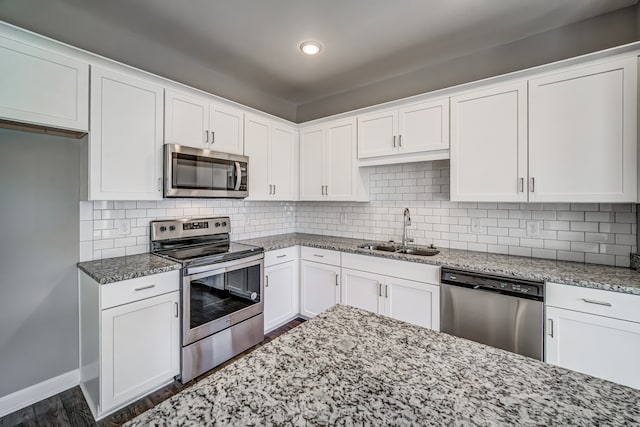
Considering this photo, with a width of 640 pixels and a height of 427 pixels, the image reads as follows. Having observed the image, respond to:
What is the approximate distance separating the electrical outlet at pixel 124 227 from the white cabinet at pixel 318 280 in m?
1.67

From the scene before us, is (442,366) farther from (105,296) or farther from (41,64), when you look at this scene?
(41,64)

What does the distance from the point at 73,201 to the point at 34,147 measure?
1.38 feet

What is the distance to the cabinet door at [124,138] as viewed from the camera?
195cm

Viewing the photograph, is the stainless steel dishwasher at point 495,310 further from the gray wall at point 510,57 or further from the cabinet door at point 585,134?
the gray wall at point 510,57

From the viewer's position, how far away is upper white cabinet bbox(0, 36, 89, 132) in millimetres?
1621

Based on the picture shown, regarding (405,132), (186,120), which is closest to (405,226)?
(405,132)

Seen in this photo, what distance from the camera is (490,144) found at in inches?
90.4

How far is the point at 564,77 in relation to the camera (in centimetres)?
200

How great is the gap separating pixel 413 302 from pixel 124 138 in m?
2.62

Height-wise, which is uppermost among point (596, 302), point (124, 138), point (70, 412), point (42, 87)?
point (42, 87)

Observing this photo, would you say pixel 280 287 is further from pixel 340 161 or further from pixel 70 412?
pixel 70 412

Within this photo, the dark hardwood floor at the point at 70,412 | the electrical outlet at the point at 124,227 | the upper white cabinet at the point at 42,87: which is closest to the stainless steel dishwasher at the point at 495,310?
the dark hardwood floor at the point at 70,412

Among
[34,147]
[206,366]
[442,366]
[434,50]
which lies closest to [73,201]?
[34,147]

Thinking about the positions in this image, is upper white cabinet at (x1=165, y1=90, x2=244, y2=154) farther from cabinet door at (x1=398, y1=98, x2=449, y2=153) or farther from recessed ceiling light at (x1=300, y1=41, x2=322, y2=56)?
cabinet door at (x1=398, y1=98, x2=449, y2=153)
